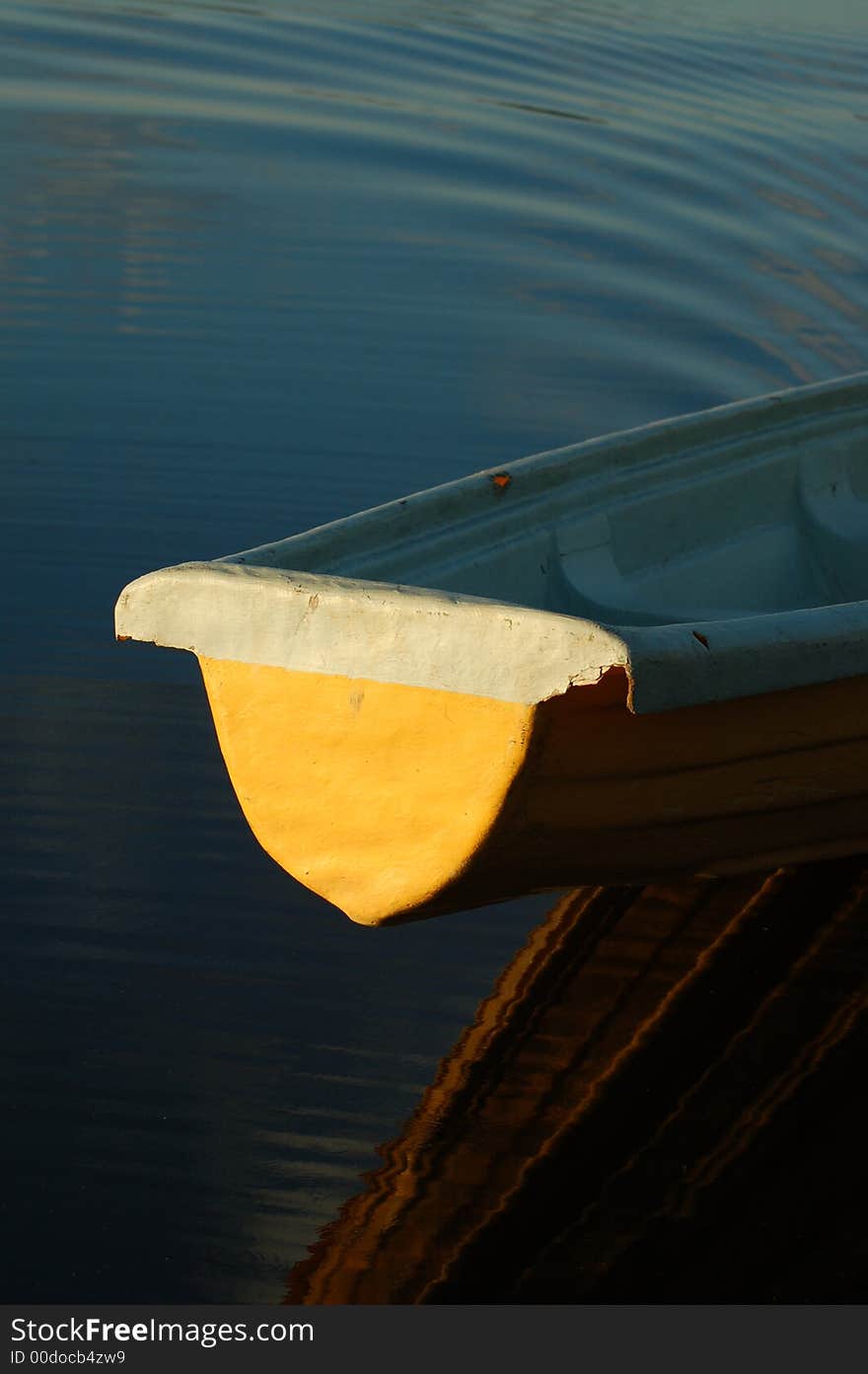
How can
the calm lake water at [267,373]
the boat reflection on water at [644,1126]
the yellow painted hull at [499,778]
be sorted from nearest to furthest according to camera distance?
1. the boat reflection on water at [644,1126]
2. the yellow painted hull at [499,778]
3. the calm lake water at [267,373]

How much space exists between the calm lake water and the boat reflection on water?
0.29 ft

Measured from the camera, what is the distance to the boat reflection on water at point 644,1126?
8.87 feet

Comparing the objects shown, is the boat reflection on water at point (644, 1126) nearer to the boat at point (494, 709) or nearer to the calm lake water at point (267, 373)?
the calm lake water at point (267, 373)

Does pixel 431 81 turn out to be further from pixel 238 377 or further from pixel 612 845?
pixel 612 845

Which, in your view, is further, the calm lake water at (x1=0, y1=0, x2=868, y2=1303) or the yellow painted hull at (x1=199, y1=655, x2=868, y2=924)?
the calm lake water at (x1=0, y1=0, x2=868, y2=1303)

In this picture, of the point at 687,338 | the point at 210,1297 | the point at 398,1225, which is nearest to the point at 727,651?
the point at 398,1225

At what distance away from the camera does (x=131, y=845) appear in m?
3.78

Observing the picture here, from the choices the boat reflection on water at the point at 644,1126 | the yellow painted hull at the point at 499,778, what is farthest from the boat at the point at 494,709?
the boat reflection on water at the point at 644,1126

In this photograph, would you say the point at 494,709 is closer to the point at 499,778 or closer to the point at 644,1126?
the point at 499,778

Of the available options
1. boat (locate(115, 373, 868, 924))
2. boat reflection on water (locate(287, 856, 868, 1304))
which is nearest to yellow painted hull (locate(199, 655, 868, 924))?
boat (locate(115, 373, 868, 924))

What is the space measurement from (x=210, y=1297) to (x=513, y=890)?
97cm

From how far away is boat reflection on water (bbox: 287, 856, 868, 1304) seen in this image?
271 centimetres

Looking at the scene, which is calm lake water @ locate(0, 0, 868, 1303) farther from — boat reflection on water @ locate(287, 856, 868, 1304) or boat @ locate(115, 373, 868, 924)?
boat @ locate(115, 373, 868, 924)

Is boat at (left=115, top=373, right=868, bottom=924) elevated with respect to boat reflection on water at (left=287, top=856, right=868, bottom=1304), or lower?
elevated
